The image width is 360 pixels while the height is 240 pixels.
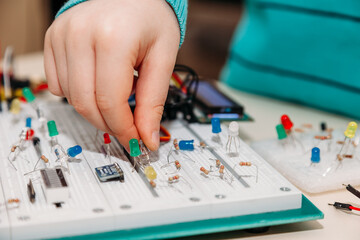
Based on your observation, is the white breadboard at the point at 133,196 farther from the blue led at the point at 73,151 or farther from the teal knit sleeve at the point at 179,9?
the teal knit sleeve at the point at 179,9

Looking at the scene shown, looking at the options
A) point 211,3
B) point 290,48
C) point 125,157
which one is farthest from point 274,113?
point 211,3

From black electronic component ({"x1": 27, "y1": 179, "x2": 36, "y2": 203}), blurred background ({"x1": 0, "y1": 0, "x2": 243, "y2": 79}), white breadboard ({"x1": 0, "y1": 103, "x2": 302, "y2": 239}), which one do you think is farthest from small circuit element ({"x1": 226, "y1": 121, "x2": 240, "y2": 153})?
blurred background ({"x1": 0, "y1": 0, "x2": 243, "y2": 79})

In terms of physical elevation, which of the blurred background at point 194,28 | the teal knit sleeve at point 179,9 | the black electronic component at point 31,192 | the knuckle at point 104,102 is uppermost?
the teal knit sleeve at point 179,9

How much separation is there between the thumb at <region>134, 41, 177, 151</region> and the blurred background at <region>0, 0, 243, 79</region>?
2.41m

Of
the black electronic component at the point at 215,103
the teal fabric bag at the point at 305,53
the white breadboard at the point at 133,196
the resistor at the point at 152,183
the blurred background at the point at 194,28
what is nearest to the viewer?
the white breadboard at the point at 133,196

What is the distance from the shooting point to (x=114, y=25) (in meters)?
0.79

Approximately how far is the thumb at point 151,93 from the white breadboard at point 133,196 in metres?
0.05

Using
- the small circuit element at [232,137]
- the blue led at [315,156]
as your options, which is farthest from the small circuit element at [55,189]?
the blue led at [315,156]

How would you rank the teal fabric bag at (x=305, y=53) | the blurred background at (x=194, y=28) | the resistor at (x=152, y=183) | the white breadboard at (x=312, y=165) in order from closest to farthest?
the resistor at (x=152, y=183), the white breadboard at (x=312, y=165), the teal fabric bag at (x=305, y=53), the blurred background at (x=194, y=28)

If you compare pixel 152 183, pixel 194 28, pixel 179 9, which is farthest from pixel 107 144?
pixel 194 28

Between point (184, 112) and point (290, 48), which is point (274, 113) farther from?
point (184, 112)

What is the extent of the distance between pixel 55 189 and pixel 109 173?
113mm

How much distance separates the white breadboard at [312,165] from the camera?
2.87ft

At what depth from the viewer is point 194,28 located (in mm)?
3799
